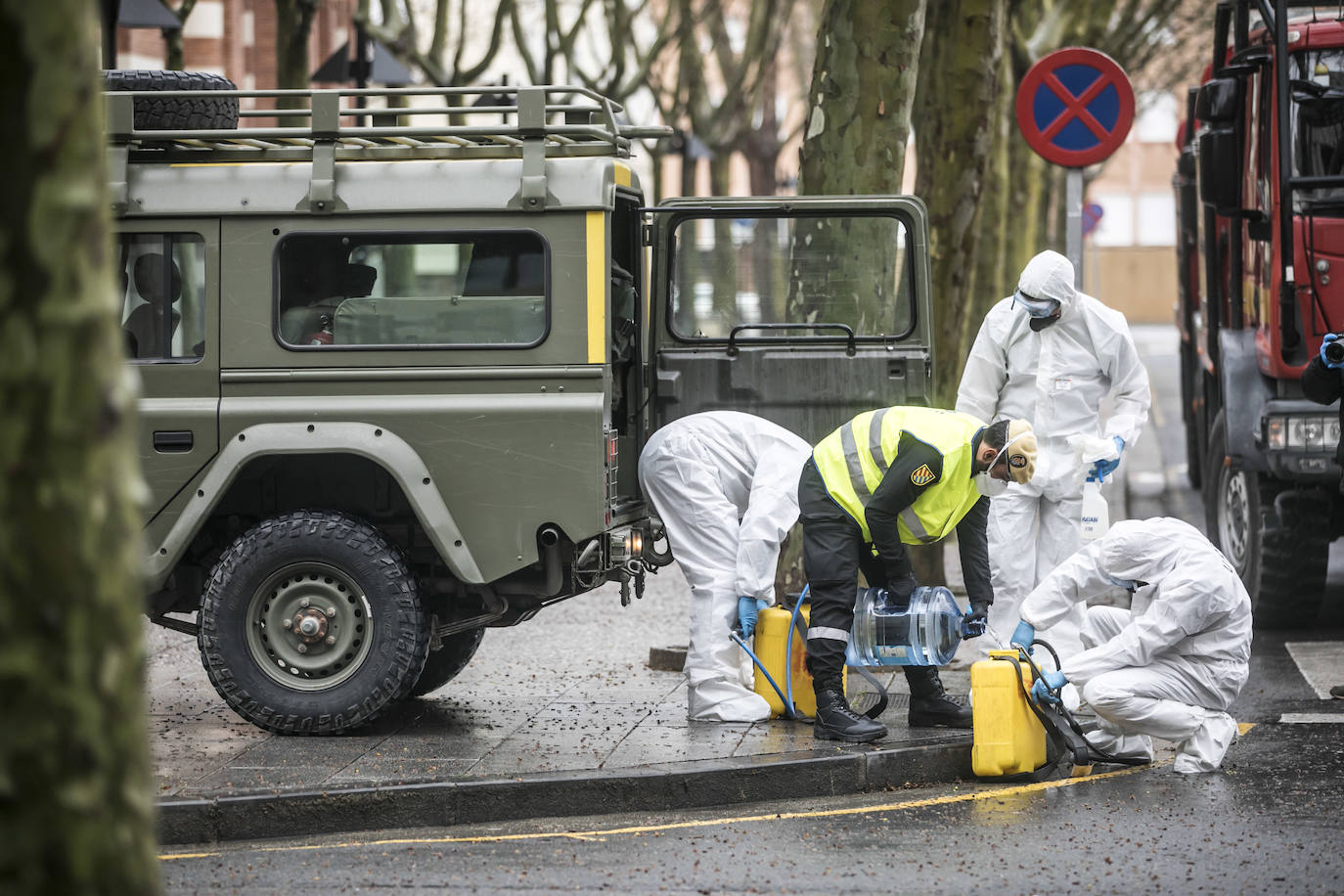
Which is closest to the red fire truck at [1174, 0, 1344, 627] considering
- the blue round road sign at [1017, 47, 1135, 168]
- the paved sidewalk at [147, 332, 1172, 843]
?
the blue round road sign at [1017, 47, 1135, 168]

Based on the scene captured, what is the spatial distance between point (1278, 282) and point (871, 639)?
11.2 feet

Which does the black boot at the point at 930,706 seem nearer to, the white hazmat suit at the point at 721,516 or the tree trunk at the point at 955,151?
the white hazmat suit at the point at 721,516

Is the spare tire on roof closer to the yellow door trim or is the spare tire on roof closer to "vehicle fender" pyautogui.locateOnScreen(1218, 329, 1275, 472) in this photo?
the yellow door trim

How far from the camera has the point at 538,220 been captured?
265 inches

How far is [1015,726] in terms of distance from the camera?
6.28 meters

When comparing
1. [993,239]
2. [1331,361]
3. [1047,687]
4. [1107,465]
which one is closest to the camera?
[1047,687]

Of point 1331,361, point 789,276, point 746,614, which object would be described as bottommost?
point 746,614

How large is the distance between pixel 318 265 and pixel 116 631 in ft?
14.9

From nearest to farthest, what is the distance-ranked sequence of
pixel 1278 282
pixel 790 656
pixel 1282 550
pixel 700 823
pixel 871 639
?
pixel 700 823
pixel 871 639
pixel 790 656
pixel 1278 282
pixel 1282 550

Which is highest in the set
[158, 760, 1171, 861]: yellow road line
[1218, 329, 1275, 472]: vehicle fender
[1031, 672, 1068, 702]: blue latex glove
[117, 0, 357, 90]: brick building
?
[117, 0, 357, 90]: brick building

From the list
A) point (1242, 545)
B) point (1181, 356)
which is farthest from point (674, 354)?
point (1181, 356)

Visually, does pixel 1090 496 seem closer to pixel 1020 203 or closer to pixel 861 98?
pixel 861 98

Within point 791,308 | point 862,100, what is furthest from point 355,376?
point 862,100

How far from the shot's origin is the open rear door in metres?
7.70
